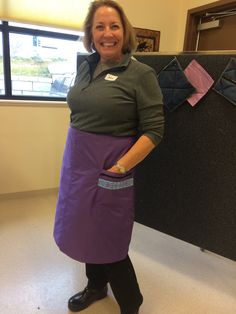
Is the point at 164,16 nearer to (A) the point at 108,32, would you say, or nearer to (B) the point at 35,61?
(B) the point at 35,61

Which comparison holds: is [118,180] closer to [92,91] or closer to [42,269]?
[92,91]

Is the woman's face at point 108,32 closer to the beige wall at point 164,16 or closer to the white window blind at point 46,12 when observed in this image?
the white window blind at point 46,12

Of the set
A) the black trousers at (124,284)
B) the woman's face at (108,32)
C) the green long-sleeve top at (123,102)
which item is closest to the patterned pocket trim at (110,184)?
the green long-sleeve top at (123,102)

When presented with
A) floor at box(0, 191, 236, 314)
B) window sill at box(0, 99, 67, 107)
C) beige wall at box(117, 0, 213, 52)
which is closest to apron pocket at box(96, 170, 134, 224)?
floor at box(0, 191, 236, 314)

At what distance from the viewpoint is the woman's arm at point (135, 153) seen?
1.04 meters

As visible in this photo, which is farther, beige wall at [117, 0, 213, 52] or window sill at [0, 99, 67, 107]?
beige wall at [117, 0, 213, 52]

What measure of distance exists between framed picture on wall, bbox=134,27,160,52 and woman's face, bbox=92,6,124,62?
5.58 feet

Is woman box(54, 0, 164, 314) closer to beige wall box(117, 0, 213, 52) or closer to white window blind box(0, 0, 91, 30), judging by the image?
white window blind box(0, 0, 91, 30)

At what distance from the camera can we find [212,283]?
1635mm

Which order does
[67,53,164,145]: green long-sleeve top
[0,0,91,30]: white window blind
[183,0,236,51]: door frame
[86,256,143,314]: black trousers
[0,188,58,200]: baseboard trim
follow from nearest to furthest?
[67,53,164,145]: green long-sleeve top, [86,256,143,314]: black trousers, [0,0,91,30]: white window blind, [183,0,236,51]: door frame, [0,188,58,200]: baseboard trim

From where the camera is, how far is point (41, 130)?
2590mm

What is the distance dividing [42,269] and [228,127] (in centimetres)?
132

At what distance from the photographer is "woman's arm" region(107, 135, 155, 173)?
1.04m

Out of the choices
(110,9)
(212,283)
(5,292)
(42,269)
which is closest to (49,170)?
(42,269)
